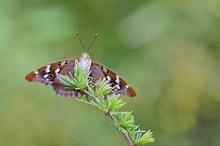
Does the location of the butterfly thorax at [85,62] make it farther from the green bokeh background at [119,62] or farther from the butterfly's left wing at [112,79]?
the green bokeh background at [119,62]

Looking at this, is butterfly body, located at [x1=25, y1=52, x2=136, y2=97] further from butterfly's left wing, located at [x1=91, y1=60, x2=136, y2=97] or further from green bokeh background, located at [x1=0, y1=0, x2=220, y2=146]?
green bokeh background, located at [x1=0, y1=0, x2=220, y2=146]

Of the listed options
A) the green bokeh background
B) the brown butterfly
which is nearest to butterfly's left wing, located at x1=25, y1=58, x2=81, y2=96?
the brown butterfly

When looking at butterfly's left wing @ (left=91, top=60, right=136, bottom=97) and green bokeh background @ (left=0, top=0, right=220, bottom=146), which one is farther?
green bokeh background @ (left=0, top=0, right=220, bottom=146)

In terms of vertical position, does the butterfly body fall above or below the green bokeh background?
below

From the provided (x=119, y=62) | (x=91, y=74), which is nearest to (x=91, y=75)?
(x=91, y=74)

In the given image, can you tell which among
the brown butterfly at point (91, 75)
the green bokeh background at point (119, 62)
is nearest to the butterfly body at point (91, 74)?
the brown butterfly at point (91, 75)
